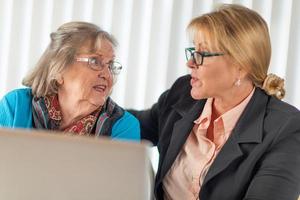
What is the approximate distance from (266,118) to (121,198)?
0.92 m

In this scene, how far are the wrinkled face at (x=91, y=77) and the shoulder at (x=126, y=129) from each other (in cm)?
10

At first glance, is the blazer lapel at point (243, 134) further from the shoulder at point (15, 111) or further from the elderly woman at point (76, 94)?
the shoulder at point (15, 111)

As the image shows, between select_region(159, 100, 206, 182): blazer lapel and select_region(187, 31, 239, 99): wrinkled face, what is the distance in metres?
0.09

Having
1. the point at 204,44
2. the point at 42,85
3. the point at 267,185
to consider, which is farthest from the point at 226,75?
the point at 42,85

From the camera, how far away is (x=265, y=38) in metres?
1.72

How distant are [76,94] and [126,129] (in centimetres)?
23

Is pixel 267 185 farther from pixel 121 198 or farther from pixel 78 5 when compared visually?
pixel 78 5

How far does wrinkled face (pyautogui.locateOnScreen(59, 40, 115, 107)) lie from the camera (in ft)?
6.06

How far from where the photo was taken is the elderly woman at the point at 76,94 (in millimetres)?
1848

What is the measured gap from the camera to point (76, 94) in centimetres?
188

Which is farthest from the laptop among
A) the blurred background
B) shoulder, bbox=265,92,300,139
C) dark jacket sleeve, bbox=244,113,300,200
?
the blurred background

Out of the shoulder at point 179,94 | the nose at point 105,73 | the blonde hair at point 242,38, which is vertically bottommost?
the shoulder at point 179,94

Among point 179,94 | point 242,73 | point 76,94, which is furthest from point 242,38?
point 76,94

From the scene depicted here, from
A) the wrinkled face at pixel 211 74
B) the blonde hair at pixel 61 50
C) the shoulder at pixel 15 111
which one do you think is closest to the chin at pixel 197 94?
the wrinkled face at pixel 211 74
